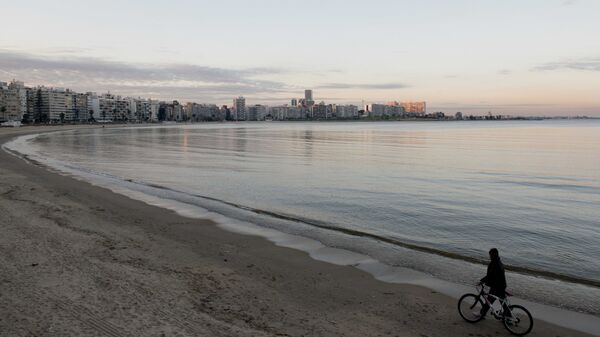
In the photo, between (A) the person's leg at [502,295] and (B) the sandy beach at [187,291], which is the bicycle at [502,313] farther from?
(B) the sandy beach at [187,291]

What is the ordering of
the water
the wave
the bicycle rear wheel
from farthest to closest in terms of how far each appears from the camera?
the water < the wave < the bicycle rear wheel

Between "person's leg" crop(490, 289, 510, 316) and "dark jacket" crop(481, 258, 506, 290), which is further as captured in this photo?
"person's leg" crop(490, 289, 510, 316)

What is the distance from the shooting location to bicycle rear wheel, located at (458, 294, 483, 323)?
28.4 feet

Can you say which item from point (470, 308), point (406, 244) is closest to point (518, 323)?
point (470, 308)

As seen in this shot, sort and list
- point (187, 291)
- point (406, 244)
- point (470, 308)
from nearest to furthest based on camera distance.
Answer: point (470, 308) → point (187, 291) → point (406, 244)

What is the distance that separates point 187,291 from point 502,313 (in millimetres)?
6097

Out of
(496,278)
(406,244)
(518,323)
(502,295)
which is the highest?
(496,278)

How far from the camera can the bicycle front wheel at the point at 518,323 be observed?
8.21 metres

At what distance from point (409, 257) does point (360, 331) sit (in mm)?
5566

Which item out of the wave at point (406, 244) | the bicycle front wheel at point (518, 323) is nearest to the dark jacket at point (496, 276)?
the bicycle front wheel at point (518, 323)

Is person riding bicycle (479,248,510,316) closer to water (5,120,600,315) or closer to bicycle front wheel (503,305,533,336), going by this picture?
bicycle front wheel (503,305,533,336)

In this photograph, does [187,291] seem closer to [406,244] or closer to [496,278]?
[496,278]

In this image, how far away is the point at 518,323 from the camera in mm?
8328

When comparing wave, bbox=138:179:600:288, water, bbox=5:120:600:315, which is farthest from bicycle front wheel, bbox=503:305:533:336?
wave, bbox=138:179:600:288
